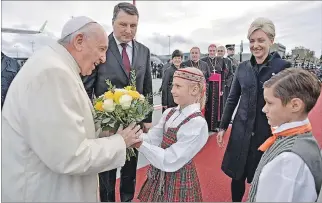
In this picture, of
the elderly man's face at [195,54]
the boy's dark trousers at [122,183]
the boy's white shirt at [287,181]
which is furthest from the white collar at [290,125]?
the elderly man's face at [195,54]

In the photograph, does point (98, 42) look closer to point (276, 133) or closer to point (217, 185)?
point (276, 133)

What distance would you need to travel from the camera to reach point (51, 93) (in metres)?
1.25

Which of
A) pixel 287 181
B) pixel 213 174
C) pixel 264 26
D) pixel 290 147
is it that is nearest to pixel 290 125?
pixel 290 147

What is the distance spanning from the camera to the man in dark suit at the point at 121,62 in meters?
2.53

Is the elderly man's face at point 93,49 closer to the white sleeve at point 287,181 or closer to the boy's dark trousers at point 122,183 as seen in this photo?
the white sleeve at point 287,181

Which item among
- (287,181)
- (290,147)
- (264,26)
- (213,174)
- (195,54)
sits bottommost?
(213,174)

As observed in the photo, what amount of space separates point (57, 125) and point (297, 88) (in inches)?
41.9

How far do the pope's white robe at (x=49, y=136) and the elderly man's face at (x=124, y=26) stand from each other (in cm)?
115

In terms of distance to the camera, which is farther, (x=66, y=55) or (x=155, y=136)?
(x=155, y=136)

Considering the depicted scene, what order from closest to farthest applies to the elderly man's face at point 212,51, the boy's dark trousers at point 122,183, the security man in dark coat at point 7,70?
the boy's dark trousers at point 122,183
the security man in dark coat at point 7,70
the elderly man's face at point 212,51

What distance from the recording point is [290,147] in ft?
4.02

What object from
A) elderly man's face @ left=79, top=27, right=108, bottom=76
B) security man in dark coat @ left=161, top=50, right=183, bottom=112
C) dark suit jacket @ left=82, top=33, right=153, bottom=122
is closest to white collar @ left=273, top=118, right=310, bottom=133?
elderly man's face @ left=79, top=27, right=108, bottom=76

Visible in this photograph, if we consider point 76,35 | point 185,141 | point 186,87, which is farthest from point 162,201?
point 76,35

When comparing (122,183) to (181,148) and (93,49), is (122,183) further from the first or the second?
(93,49)
